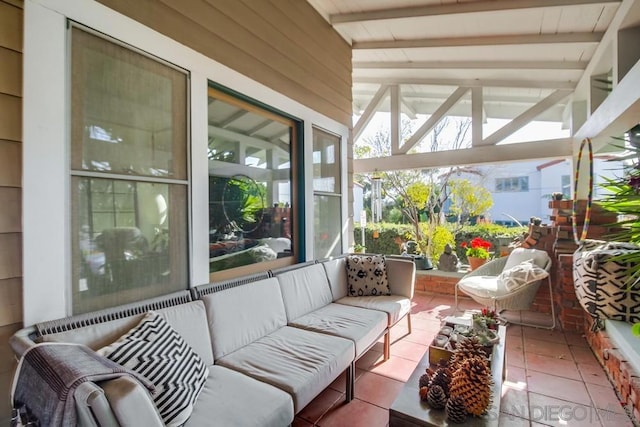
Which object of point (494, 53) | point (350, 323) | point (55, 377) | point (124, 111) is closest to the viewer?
point (55, 377)

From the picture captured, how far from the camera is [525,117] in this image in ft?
13.0

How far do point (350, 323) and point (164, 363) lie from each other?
1.34 m

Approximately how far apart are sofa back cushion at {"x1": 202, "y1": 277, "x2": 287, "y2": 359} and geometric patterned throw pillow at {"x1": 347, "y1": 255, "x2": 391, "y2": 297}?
0.99 metres

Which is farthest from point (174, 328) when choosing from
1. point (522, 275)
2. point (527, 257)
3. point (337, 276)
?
point (527, 257)

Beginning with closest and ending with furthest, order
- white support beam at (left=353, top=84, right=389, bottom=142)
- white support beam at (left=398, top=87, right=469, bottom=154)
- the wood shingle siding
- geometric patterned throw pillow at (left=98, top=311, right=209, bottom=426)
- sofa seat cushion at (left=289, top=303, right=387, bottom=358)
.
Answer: geometric patterned throw pillow at (left=98, top=311, right=209, bottom=426)
the wood shingle siding
sofa seat cushion at (left=289, top=303, right=387, bottom=358)
white support beam at (left=398, top=87, right=469, bottom=154)
white support beam at (left=353, top=84, right=389, bottom=142)

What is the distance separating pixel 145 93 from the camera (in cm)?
171

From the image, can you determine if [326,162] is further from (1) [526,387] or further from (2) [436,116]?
(1) [526,387]

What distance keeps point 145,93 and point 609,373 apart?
3.67 m

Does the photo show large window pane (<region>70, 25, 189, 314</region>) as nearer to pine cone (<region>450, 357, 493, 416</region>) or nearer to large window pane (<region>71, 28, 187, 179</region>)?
large window pane (<region>71, 28, 187, 179</region>)

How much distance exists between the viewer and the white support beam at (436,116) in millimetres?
4332

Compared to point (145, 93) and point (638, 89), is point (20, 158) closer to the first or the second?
point (145, 93)

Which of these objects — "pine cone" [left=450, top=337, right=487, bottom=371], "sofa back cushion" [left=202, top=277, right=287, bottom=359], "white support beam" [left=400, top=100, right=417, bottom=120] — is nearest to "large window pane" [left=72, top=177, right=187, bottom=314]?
"sofa back cushion" [left=202, top=277, right=287, bottom=359]

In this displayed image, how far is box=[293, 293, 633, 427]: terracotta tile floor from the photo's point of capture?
5.97 feet

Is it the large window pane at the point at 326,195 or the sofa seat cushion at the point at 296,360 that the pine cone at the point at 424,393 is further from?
the large window pane at the point at 326,195
